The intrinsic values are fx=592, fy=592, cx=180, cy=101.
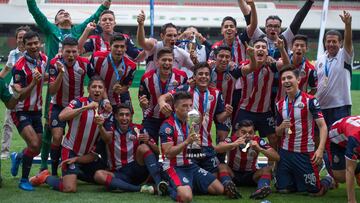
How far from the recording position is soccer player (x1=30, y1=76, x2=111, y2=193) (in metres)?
6.04

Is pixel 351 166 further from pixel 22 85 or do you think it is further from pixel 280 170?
pixel 22 85

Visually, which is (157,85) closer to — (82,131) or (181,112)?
(181,112)

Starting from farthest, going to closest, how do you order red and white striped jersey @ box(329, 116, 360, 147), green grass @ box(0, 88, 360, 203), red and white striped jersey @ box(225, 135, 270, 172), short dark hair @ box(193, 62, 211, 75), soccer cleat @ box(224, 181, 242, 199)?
red and white striped jersey @ box(225, 135, 270, 172) < short dark hair @ box(193, 62, 211, 75) < soccer cleat @ box(224, 181, 242, 199) < green grass @ box(0, 88, 360, 203) < red and white striped jersey @ box(329, 116, 360, 147)

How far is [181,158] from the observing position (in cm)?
591

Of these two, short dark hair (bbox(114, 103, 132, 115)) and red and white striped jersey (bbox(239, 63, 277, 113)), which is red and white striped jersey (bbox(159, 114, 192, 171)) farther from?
red and white striped jersey (bbox(239, 63, 277, 113))

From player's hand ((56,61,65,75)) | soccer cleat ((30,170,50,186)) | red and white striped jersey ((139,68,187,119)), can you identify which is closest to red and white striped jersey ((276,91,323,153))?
red and white striped jersey ((139,68,187,119))

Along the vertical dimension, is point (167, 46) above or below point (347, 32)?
below

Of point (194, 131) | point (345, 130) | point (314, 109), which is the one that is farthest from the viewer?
point (314, 109)

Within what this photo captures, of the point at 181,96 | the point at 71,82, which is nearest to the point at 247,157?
the point at 181,96

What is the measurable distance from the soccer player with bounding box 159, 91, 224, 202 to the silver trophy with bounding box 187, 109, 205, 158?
0.09 meters

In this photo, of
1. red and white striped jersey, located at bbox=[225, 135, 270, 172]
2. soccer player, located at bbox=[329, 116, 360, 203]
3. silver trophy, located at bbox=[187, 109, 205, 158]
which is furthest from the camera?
red and white striped jersey, located at bbox=[225, 135, 270, 172]

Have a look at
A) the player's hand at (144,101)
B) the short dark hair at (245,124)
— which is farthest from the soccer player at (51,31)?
the short dark hair at (245,124)

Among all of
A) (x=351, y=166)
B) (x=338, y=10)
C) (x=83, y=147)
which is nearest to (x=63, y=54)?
(x=83, y=147)

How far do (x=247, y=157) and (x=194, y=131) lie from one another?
2.95 feet
